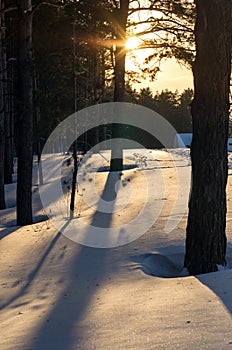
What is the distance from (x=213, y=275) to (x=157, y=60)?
44.5ft

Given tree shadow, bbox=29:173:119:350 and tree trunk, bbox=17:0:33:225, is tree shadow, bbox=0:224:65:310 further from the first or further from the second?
tree trunk, bbox=17:0:33:225

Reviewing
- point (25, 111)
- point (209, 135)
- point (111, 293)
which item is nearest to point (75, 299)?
point (111, 293)

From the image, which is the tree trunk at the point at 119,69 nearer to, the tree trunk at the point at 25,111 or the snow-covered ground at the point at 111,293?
the tree trunk at the point at 25,111

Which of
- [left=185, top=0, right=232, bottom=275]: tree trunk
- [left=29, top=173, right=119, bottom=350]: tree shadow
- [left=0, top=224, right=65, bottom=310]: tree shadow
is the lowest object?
[left=0, top=224, right=65, bottom=310]: tree shadow

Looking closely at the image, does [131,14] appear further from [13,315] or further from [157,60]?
[13,315]

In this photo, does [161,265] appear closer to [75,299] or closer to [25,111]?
[75,299]

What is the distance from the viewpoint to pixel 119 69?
55.5 feet

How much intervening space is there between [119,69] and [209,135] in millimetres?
11764

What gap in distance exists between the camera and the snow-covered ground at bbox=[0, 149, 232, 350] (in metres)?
3.62

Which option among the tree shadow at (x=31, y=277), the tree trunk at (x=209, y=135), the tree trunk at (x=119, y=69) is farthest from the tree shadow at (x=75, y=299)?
the tree trunk at (x=119, y=69)

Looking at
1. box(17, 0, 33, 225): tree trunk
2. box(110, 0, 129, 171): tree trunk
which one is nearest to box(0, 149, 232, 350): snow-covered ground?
box(17, 0, 33, 225): tree trunk

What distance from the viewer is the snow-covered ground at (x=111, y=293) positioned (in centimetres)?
362

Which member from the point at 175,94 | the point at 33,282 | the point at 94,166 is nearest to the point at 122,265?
the point at 33,282

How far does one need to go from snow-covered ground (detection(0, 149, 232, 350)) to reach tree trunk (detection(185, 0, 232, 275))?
512 millimetres
